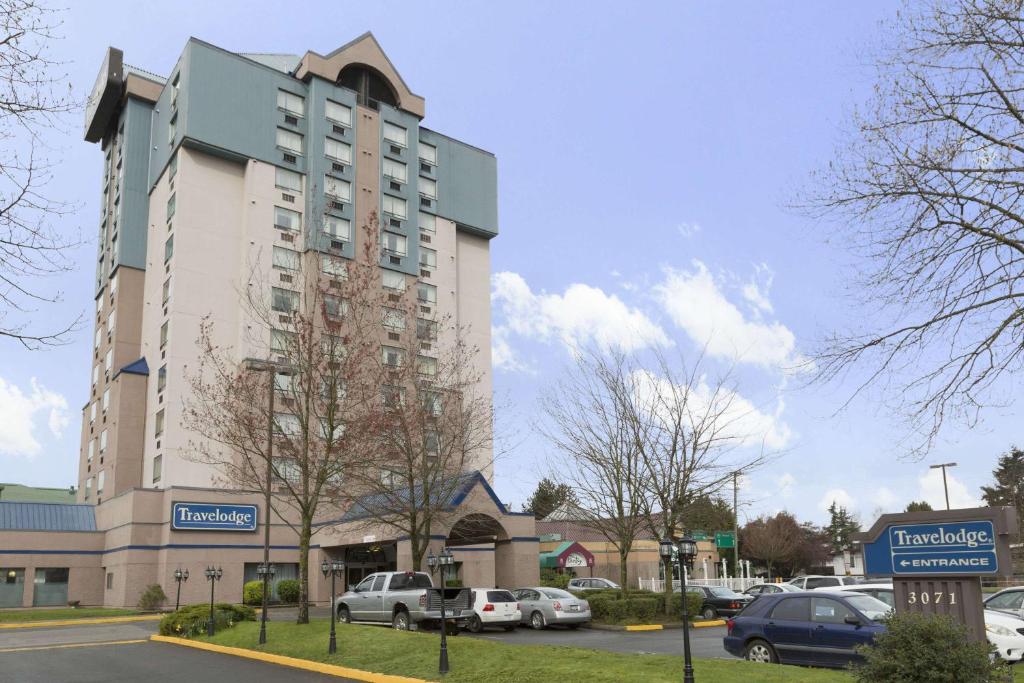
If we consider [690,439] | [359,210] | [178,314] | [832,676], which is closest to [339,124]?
[359,210]

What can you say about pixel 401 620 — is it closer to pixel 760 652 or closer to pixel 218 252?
pixel 760 652

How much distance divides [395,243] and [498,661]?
46458 mm

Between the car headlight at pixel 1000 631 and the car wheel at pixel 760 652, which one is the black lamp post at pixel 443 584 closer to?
the car wheel at pixel 760 652

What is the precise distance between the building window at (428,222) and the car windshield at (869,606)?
50.5 m

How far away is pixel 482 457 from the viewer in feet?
185

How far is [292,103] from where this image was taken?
5669 cm

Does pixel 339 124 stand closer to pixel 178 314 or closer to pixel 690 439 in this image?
pixel 178 314

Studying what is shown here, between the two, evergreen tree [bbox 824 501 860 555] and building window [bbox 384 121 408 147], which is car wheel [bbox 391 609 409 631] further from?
evergreen tree [bbox 824 501 860 555]

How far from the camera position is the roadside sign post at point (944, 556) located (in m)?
11.2

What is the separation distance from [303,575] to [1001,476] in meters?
76.8

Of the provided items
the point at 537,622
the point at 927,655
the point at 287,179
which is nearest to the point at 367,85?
the point at 287,179

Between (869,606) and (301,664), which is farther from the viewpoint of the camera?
(301,664)

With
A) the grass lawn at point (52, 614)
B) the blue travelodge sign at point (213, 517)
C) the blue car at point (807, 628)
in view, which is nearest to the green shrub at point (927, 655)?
the blue car at point (807, 628)

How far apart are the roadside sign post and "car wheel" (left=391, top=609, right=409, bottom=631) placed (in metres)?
15.6
